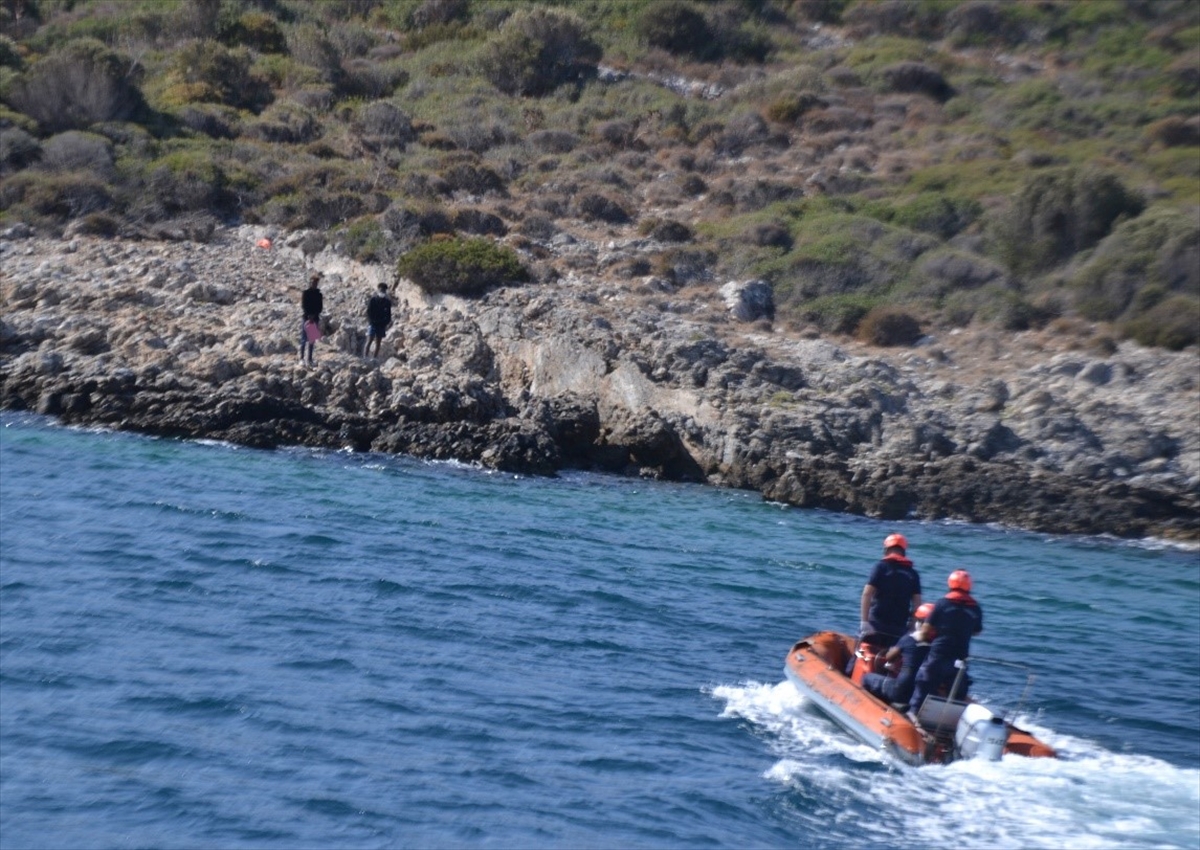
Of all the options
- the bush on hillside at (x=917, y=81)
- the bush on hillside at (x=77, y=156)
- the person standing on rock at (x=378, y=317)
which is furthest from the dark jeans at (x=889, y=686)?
the bush on hillside at (x=917, y=81)

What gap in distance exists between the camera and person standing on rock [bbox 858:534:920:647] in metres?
11.5

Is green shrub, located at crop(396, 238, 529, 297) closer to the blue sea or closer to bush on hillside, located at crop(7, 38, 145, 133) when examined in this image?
the blue sea

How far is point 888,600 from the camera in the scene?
11562 millimetres

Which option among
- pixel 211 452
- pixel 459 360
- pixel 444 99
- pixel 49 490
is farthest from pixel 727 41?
pixel 49 490

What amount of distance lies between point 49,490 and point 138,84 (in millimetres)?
25862

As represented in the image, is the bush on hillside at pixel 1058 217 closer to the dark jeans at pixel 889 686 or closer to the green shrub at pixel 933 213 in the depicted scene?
the green shrub at pixel 933 213

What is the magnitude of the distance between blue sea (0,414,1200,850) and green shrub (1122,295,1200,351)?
7980mm

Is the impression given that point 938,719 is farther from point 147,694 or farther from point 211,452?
point 211,452

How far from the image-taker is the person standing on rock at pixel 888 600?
11.5 m

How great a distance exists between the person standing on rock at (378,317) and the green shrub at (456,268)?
254 cm

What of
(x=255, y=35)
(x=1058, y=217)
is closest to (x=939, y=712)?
(x=1058, y=217)

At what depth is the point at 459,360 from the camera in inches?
966

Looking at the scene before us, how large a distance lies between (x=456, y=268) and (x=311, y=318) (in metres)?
4.52

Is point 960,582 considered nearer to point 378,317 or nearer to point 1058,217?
point 378,317
